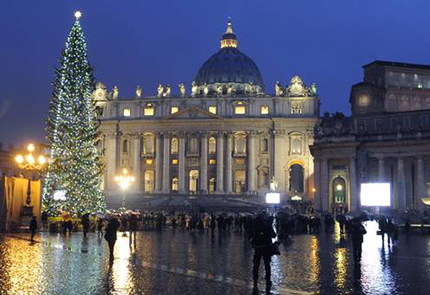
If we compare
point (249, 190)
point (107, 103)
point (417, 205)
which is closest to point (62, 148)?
point (417, 205)

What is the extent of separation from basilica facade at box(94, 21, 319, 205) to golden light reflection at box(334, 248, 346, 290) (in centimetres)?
5955

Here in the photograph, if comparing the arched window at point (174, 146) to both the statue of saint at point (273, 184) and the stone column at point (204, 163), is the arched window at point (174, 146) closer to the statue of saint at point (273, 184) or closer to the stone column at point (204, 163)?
the stone column at point (204, 163)

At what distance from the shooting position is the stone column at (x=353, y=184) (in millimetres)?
49000

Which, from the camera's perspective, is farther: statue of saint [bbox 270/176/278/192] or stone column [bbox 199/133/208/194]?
stone column [bbox 199/133/208/194]

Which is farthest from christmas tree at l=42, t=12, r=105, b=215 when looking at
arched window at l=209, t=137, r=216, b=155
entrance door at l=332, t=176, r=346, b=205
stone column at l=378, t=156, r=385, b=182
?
arched window at l=209, t=137, r=216, b=155

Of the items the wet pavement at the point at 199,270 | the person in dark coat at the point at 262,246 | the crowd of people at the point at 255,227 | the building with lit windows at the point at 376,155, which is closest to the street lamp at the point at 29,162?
the crowd of people at the point at 255,227

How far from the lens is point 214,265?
52.4ft

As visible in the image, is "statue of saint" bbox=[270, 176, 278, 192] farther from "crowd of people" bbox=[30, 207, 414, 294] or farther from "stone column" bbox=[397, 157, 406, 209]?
"crowd of people" bbox=[30, 207, 414, 294]

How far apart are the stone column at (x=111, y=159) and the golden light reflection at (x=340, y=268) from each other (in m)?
67.6

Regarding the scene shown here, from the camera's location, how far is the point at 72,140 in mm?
32719

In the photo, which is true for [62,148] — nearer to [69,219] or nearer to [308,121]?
[69,219]

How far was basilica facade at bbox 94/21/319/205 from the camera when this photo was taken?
82.8 meters

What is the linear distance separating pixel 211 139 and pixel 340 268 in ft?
232

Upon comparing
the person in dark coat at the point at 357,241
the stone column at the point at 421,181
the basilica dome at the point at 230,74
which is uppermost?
the basilica dome at the point at 230,74
